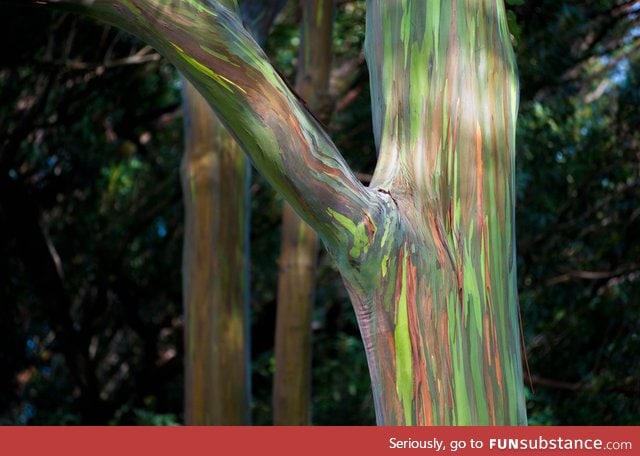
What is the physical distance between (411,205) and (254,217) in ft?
18.9

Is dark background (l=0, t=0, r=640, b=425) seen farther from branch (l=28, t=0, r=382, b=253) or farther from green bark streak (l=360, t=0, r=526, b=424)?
branch (l=28, t=0, r=382, b=253)

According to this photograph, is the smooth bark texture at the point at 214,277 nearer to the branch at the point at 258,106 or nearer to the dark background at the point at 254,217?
the dark background at the point at 254,217

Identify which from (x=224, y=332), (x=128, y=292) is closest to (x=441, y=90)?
(x=224, y=332)

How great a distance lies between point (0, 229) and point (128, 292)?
119 cm

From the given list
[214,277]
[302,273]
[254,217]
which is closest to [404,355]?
[214,277]

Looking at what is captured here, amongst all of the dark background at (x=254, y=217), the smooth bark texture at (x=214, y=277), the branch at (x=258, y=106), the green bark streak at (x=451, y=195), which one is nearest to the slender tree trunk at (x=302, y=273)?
the smooth bark texture at (x=214, y=277)

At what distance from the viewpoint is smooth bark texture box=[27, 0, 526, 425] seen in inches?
70.8

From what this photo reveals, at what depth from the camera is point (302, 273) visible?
488cm

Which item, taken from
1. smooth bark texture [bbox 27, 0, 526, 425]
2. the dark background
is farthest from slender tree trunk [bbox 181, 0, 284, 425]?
smooth bark texture [bbox 27, 0, 526, 425]

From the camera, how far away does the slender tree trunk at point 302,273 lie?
15.7 ft

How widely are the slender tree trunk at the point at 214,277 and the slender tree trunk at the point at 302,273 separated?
1.61 ft

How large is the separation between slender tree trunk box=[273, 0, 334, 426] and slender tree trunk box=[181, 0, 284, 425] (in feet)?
1.61

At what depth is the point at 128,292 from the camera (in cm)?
770
